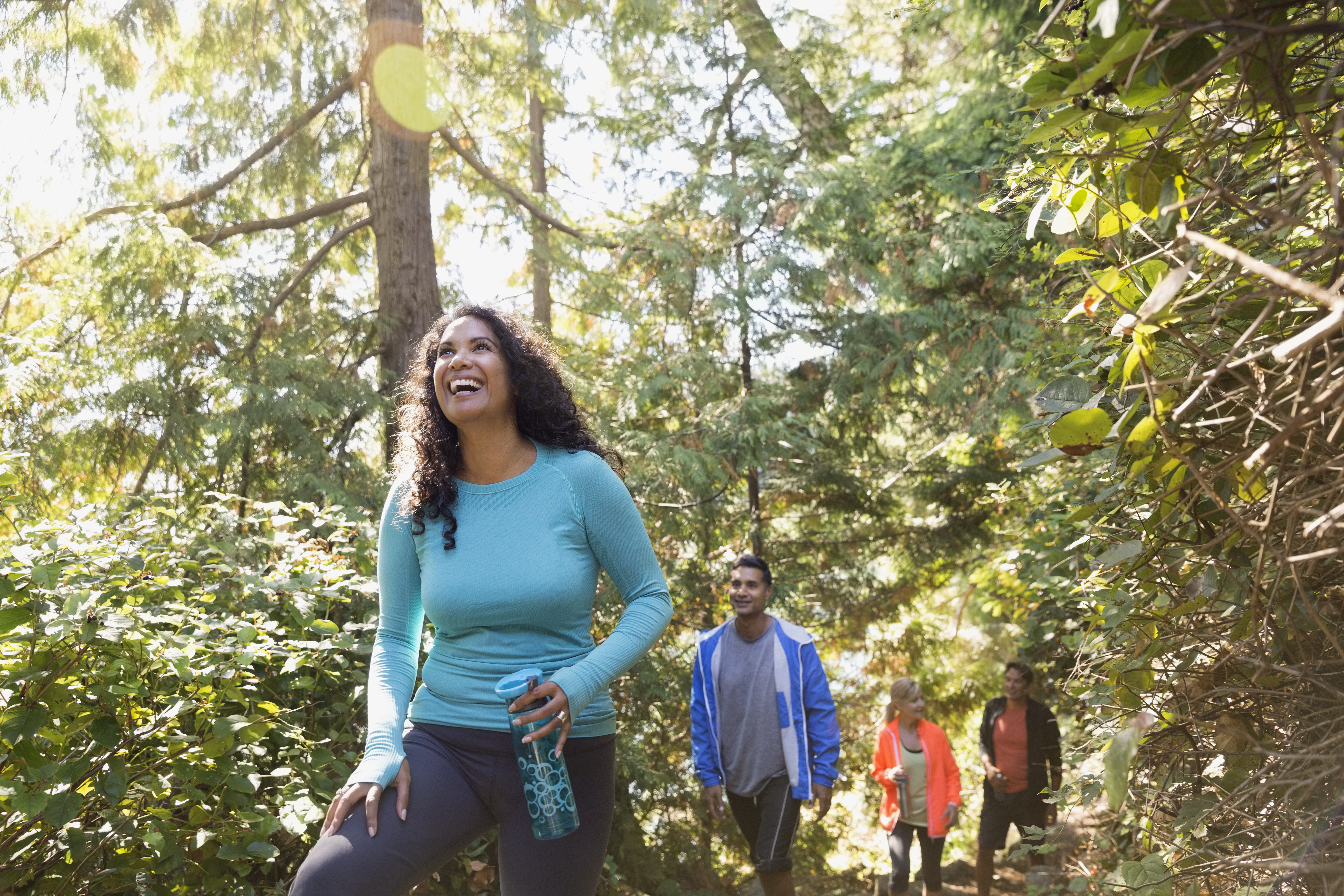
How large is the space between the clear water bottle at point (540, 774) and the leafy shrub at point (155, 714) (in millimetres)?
1040

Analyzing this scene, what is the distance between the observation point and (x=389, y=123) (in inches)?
326

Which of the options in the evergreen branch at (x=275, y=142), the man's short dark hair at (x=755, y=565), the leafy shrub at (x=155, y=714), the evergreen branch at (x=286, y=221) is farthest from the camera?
the evergreen branch at (x=275, y=142)

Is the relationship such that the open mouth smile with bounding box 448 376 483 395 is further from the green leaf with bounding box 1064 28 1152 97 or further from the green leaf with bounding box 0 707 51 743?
the green leaf with bounding box 1064 28 1152 97

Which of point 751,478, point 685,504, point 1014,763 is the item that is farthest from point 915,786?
point 751,478

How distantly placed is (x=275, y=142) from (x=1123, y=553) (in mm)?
8687

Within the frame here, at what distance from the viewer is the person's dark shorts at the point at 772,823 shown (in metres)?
4.55

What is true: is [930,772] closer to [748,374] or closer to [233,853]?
[748,374]

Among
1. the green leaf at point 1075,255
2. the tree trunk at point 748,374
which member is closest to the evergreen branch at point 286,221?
the tree trunk at point 748,374

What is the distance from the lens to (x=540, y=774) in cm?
204

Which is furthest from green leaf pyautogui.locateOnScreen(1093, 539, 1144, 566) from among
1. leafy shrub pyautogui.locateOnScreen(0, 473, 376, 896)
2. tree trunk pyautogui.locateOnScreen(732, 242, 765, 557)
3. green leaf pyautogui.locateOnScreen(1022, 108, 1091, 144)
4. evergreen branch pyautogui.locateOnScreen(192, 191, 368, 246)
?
evergreen branch pyautogui.locateOnScreen(192, 191, 368, 246)

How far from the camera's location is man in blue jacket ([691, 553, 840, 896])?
463 cm

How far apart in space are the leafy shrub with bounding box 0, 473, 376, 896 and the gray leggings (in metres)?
0.89

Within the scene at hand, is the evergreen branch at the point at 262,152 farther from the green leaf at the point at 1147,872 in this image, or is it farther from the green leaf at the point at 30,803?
the green leaf at the point at 1147,872

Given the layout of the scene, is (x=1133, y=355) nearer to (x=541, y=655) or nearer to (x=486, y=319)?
(x=541, y=655)
